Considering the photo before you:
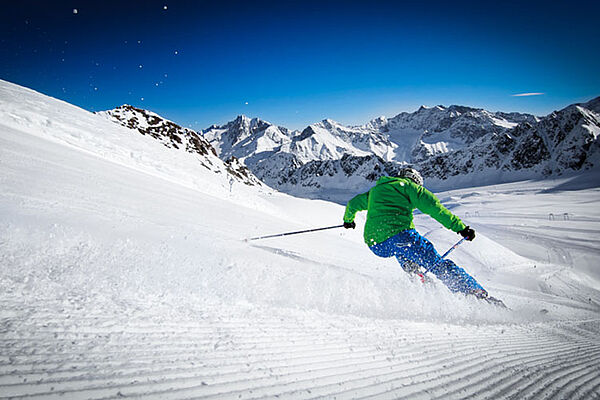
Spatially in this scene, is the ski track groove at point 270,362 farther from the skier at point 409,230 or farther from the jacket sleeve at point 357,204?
the jacket sleeve at point 357,204

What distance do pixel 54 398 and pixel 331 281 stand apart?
2469 mm

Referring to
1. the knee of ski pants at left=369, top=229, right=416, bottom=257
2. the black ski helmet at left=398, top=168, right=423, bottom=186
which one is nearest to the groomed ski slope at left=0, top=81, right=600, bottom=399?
the knee of ski pants at left=369, top=229, right=416, bottom=257

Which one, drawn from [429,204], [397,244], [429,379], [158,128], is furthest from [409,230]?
[158,128]

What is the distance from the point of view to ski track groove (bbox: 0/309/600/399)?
1214mm

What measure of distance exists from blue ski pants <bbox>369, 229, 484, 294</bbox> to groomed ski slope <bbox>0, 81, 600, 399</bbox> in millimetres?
244

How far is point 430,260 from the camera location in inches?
140

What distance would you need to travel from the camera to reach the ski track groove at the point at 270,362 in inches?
47.8

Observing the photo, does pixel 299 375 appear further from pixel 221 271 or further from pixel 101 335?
pixel 221 271

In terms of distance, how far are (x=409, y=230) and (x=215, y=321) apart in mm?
2939

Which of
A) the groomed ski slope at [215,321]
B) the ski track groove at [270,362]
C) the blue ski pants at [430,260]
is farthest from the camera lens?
the blue ski pants at [430,260]

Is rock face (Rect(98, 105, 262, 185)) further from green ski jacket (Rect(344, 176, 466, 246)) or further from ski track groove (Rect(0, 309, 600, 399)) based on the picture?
ski track groove (Rect(0, 309, 600, 399))

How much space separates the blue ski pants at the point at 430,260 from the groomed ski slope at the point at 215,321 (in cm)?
24

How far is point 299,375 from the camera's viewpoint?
151cm

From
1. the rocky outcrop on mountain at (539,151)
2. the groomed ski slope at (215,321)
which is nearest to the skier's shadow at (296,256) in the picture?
the groomed ski slope at (215,321)
